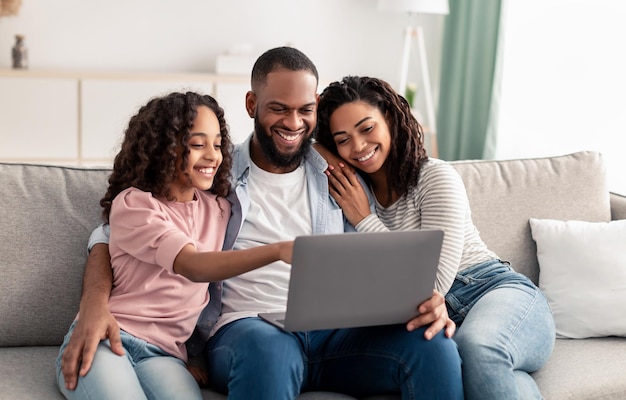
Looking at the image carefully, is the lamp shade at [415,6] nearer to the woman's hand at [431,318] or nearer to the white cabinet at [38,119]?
the white cabinet at [38,119]

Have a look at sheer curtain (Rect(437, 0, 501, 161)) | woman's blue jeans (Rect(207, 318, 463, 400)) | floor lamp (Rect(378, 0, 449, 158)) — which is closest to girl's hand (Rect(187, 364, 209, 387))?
woman's blue jeans (Rect(207, 318, 463, 400))

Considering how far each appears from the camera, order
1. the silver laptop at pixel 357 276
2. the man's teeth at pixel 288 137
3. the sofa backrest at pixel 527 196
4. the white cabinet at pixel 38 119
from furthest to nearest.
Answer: the white cabinet at pixel 38 119, the sofa backrest at pixel 527 196, the man's teeth at pixel 288 137, the silver laptop at pixel 357 276

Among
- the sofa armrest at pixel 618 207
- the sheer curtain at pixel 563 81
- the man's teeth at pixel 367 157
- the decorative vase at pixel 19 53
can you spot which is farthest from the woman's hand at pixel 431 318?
the decorative vase at pixel 19 53

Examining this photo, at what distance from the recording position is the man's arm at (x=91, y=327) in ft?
5.64

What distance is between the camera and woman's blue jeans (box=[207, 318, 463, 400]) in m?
1.71

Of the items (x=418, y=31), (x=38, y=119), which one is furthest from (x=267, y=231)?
(x=418, y=31)

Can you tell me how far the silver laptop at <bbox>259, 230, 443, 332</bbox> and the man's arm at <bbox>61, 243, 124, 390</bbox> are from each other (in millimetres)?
380

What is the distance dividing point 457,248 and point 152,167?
2.43 ft

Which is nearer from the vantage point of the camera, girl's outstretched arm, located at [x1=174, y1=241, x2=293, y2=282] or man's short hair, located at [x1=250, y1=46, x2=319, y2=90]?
girl's outstretched arm, located at [x1=174, y1=241, x2=293, y2=282]

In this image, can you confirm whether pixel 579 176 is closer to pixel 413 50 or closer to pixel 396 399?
pixel 396 399

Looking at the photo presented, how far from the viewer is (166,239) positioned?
70.6 inches

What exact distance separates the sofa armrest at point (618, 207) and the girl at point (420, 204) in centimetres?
51

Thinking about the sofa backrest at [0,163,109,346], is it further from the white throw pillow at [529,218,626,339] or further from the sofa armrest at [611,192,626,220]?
the sofa armrest at [611,192,626,220]

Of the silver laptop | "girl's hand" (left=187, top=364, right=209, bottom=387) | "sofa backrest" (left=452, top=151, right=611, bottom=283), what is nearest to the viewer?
the silver laptop
